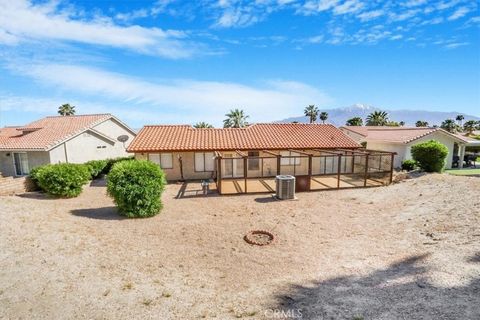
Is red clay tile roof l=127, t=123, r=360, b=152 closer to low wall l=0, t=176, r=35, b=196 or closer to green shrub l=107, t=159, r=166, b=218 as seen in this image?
low wall l=0, t=176, r=35, b=196

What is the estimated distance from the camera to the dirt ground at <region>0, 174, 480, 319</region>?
17.8 ft

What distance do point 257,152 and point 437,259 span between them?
15.5 meters

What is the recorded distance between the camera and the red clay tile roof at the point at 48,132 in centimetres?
2012

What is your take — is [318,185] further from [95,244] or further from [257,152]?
[95,244]

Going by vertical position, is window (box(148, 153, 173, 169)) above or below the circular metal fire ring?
above

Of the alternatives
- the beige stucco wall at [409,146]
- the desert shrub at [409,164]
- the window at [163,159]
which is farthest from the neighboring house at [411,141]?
the window at [163,159]

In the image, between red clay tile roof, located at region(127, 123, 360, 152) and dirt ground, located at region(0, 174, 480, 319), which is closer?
dirt ground, located at region(0, 174, 480, 319)

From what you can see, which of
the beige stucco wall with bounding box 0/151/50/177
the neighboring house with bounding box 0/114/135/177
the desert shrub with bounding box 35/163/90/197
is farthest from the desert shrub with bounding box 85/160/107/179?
the desert shrub with bounding box 35/163/90/197

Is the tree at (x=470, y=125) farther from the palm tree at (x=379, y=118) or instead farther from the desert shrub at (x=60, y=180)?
the desert shrub at (x=60, y=180)

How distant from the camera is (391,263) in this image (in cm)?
757

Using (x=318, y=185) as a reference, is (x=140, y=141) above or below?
above

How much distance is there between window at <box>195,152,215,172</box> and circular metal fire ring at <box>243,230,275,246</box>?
11691 mm

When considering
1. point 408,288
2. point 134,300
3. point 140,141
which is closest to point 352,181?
point 408,288

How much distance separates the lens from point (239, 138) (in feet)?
74.9
